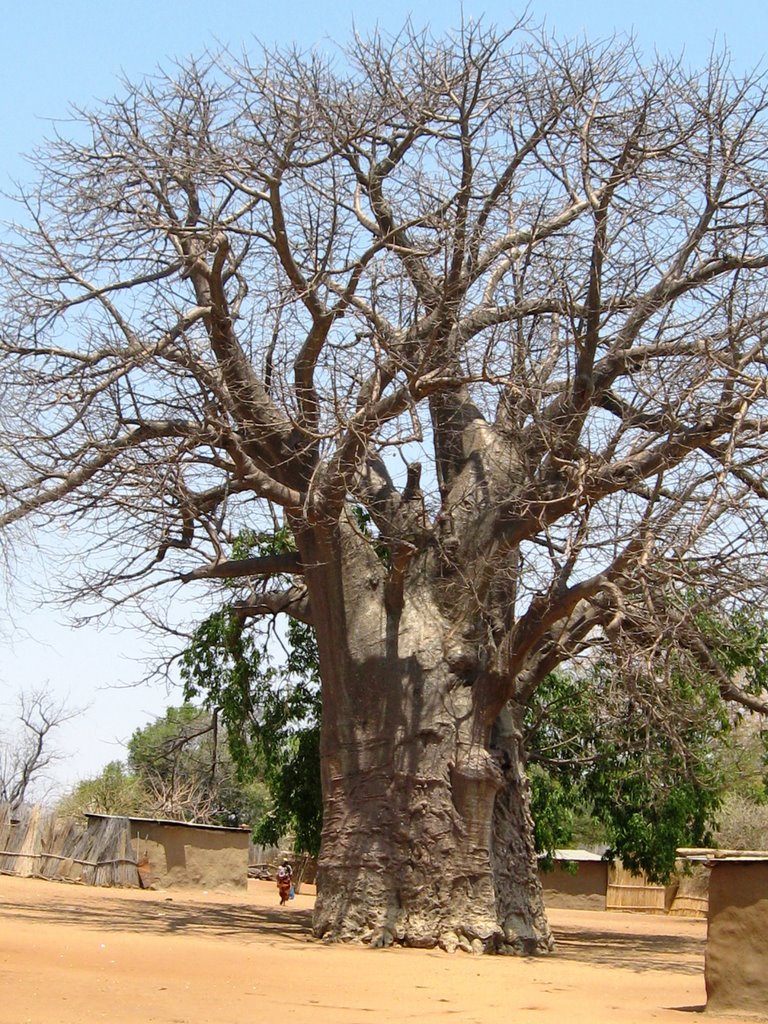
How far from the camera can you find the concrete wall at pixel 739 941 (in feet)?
21.1

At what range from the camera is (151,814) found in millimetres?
23438

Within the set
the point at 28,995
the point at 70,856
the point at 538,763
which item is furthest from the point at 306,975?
the point at 70,856

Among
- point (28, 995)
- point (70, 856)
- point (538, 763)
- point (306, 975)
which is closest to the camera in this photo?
point (28, 995)

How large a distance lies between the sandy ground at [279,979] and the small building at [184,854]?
615cm

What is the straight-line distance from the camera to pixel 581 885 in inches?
1049

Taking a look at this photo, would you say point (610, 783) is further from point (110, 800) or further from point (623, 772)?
point (110, 800)

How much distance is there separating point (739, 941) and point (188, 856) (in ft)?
41.7

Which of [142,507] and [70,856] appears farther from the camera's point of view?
[70,856]

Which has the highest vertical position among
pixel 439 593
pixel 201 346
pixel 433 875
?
pixel 201 346

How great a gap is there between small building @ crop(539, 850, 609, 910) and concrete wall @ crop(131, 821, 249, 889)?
371 inches

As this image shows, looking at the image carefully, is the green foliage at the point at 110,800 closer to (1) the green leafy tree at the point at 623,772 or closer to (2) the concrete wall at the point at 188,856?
(2) the concrete wall at the point at 188,856

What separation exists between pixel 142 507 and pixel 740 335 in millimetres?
4909

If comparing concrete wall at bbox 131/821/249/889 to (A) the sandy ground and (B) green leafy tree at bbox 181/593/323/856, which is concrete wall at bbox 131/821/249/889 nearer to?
(B) green leafy tree at bbox 181/593/323/856

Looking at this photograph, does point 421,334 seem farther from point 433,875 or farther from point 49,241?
point 433,875
